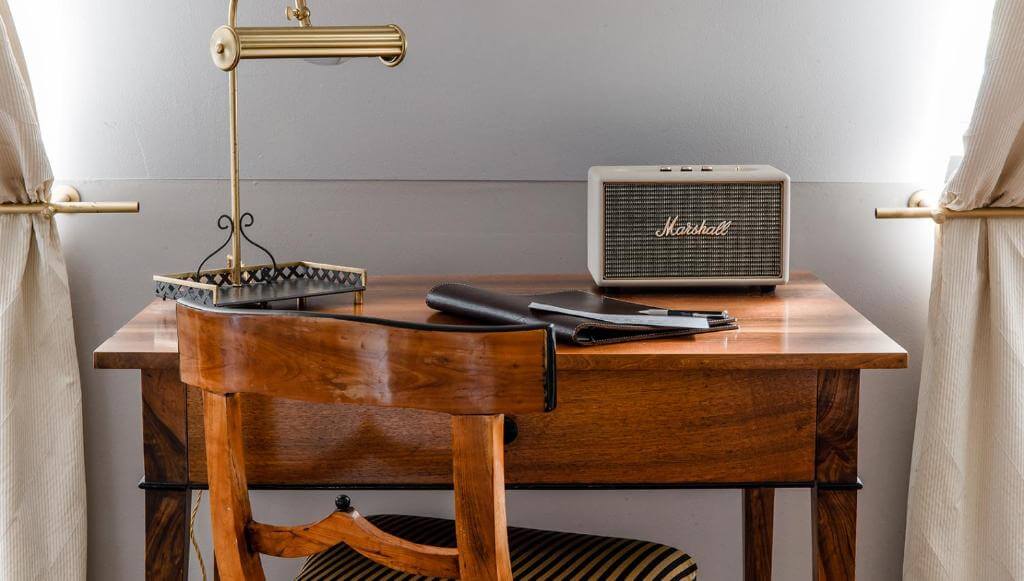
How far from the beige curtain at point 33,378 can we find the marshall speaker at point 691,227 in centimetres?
80

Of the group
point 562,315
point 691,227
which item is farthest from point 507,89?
point 562,315

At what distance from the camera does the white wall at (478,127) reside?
4.94 ft

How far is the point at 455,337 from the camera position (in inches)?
29.5

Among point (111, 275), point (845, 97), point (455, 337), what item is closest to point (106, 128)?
point (111, 275)

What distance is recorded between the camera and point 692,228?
130cm

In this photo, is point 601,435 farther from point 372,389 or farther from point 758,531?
point 758,531

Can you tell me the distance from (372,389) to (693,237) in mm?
657

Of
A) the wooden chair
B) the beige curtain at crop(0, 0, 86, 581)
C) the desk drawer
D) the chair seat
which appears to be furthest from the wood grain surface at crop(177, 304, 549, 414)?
the beige curtain at crop(0, 0, 86, 581)

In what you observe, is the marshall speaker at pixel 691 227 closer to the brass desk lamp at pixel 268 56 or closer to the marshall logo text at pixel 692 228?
the marshall logo text at pixel 692 228

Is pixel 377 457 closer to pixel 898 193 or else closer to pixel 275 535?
pixel 275 535

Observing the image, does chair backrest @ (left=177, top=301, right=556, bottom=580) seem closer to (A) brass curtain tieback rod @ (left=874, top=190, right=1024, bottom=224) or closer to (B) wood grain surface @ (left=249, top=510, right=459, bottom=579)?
(B) wood grain surface @ (left=249, top=510, right=459, bottom=579)

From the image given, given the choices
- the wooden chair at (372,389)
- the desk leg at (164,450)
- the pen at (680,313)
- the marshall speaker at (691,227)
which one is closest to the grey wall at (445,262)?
the marshall speaker at (691,227)

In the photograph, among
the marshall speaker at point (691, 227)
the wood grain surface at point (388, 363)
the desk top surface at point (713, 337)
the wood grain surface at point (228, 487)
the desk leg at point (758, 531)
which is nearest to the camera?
the wood grain surface at point (388, 363)

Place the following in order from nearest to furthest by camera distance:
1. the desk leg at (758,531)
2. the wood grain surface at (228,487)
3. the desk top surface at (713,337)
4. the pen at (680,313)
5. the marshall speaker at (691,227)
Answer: the wood grain surface at (228,487) < the desk top surface at (713,337) < the pen at (680,313) < the marshall speaker at (691,227) < the desk leg at (758,531)
